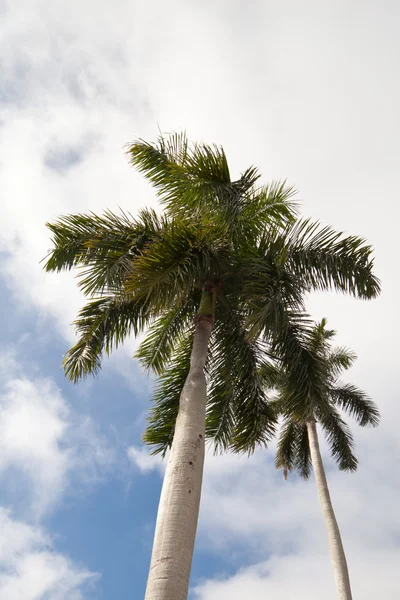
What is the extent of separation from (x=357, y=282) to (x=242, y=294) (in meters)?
2.39

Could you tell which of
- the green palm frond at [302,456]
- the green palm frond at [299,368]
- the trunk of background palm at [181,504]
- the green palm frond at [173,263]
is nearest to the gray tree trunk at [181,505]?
the trunk of background palm at [181,504]

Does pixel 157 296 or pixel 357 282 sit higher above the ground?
pixel 357 282

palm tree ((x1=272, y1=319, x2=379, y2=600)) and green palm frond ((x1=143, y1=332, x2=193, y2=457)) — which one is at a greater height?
palm tree ((x1=272, y1=319, x2=379, y2=600))

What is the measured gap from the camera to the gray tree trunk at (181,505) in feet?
20.4

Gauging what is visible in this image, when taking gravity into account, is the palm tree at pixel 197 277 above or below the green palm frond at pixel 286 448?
below

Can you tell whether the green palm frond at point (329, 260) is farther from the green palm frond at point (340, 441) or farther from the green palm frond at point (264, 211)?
the green palm frond at point (340, 441)

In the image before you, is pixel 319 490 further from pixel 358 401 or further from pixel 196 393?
pixel 196 393

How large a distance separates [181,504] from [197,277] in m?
4.19

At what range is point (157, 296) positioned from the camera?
882 cm

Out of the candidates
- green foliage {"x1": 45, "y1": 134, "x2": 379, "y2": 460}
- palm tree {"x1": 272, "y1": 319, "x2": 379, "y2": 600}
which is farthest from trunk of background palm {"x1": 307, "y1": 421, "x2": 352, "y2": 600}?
green foliage {"x1": 45, "y1": 134, "x2": 379, "y2": 460}

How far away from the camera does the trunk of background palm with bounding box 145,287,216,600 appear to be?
6.21 m

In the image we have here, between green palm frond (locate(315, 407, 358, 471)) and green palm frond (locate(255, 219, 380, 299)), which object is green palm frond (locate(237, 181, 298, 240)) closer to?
green palm frond (locate(255, 219, 380, 299))

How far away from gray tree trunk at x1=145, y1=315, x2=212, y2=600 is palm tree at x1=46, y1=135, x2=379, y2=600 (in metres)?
0.04

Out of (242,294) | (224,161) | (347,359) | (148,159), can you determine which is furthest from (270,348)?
(347,359)
